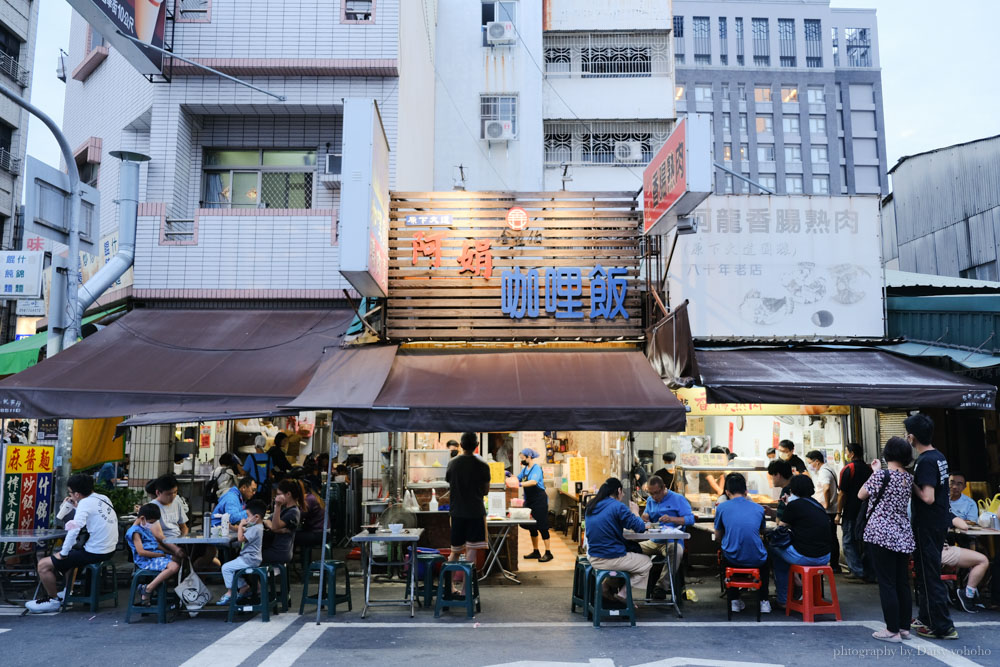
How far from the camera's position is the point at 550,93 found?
823 inches

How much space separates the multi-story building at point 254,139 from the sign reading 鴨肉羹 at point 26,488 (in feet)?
10.6

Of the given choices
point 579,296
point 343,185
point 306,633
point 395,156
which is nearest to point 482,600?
point 306,633

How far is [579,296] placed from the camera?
1127 centimetres

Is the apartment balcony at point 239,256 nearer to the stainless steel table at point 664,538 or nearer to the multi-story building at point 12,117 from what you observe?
the stainless steel table at point 664,538

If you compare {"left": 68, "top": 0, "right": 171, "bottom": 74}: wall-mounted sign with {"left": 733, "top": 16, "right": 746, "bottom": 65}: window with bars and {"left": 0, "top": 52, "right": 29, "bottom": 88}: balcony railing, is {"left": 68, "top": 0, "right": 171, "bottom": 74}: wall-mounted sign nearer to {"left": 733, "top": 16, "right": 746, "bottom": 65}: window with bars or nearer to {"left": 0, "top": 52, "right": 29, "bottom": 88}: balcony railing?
{"left": 0, "top": 52, "right": 29, "bottom": 88}: balcony railing

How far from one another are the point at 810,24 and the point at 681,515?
53967mm

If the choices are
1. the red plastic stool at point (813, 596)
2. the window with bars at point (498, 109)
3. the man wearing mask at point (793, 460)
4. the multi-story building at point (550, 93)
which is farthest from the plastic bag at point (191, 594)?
the window with bars at point (498, 109)

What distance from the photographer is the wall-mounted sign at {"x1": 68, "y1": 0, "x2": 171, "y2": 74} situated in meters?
10.4

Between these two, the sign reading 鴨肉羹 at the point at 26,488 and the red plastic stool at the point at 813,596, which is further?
the sign reading 鴨肉羹 at the point at 26,488

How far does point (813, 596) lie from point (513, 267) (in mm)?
5784

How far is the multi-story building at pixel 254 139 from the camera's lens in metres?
12.1

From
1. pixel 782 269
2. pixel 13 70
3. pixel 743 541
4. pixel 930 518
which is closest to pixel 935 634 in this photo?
pixel 930 518

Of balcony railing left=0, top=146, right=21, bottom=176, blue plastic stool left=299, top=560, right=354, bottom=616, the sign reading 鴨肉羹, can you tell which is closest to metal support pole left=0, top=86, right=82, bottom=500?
the sign reading 鴨肉羹

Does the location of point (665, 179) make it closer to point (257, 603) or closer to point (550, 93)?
point (257, 603)
